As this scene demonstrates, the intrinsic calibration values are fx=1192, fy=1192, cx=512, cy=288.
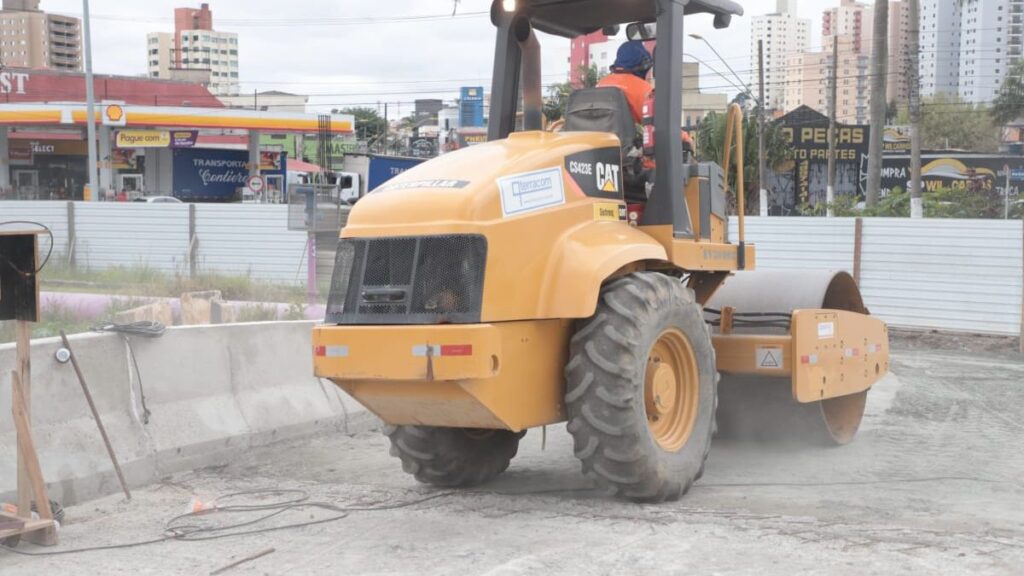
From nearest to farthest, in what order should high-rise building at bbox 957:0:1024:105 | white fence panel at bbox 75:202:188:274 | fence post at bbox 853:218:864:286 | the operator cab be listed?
the operator cab, fence post at bbox 853:218:864:286, white fence panel at bbox 75:202:188:274, high-rise building at bbox 957:0:1024:105

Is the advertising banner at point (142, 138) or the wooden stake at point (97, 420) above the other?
the advertising banner at point (142, 138)

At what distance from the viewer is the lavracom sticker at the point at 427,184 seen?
267 inches

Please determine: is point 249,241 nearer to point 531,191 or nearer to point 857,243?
point 857,243

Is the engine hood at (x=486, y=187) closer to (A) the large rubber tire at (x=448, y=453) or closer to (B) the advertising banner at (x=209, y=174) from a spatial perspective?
(A) the large rubber tire at (x=448, y=453)

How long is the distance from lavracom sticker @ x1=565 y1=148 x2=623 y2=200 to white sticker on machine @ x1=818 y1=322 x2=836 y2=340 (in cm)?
201

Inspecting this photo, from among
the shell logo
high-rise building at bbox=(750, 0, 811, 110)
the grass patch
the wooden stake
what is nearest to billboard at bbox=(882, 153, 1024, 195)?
the shell logo

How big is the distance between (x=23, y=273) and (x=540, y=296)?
9.64 feet

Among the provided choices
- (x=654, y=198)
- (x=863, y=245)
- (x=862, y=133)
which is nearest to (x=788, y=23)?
(x=862, y=133)

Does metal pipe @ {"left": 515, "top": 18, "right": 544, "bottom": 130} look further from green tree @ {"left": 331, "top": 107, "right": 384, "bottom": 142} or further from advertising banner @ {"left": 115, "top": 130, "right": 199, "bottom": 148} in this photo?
green tree @ {"left": 331, "top": 107, "right": 384, "bottom": 142}

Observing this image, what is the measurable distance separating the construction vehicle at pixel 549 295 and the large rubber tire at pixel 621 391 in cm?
1

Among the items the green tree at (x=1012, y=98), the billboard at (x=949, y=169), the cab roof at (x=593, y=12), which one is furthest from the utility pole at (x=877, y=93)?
the green tree at (x=1012, y=98)

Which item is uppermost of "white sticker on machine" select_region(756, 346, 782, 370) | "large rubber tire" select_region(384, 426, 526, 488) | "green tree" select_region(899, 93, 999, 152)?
"green tree" select_region(899, 93, 999, 152)

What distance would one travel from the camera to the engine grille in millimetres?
6543

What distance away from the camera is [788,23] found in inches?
6284
